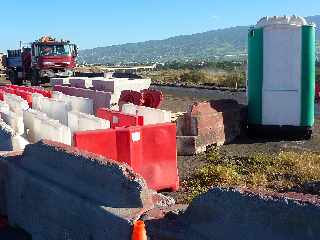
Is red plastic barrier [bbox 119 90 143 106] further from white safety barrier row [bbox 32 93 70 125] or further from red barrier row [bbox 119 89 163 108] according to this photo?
white safety barrier row [bbox 32 93 70 125]

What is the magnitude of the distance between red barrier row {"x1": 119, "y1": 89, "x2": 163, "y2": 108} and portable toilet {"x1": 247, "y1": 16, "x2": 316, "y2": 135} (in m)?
4.00

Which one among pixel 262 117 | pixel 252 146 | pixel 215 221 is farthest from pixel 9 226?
pixel 262 117

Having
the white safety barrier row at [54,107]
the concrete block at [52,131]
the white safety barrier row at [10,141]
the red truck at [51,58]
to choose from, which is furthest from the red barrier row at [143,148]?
the red truck at [51,58]

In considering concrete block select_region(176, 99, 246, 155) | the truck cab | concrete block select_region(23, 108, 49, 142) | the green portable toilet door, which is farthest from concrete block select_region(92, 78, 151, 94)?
the truck cab

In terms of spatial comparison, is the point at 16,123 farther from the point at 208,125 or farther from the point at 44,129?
the point at 208,125

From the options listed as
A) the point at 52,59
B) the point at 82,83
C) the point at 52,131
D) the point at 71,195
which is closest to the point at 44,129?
the point at 52,131

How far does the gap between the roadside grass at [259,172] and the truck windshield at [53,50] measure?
84.9ft

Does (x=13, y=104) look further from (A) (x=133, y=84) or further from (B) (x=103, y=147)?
(A) (x=133, y=84)

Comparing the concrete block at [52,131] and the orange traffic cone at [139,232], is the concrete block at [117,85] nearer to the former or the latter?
the concrete block at [52,131]

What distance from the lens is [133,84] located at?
1872 cm

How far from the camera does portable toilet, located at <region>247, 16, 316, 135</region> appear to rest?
12484mm

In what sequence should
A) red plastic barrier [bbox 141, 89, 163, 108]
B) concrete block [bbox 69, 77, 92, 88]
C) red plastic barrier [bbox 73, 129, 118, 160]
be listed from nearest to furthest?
1. red plastic barrier [bbox 73, 129, 118, 160]
2. red plastic barrier [bbox 141, 89, 163, 108]
3. concrete block [bbox 69, 77, 92, 88]

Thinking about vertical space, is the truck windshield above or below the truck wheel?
above

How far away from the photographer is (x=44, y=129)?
8.49m
